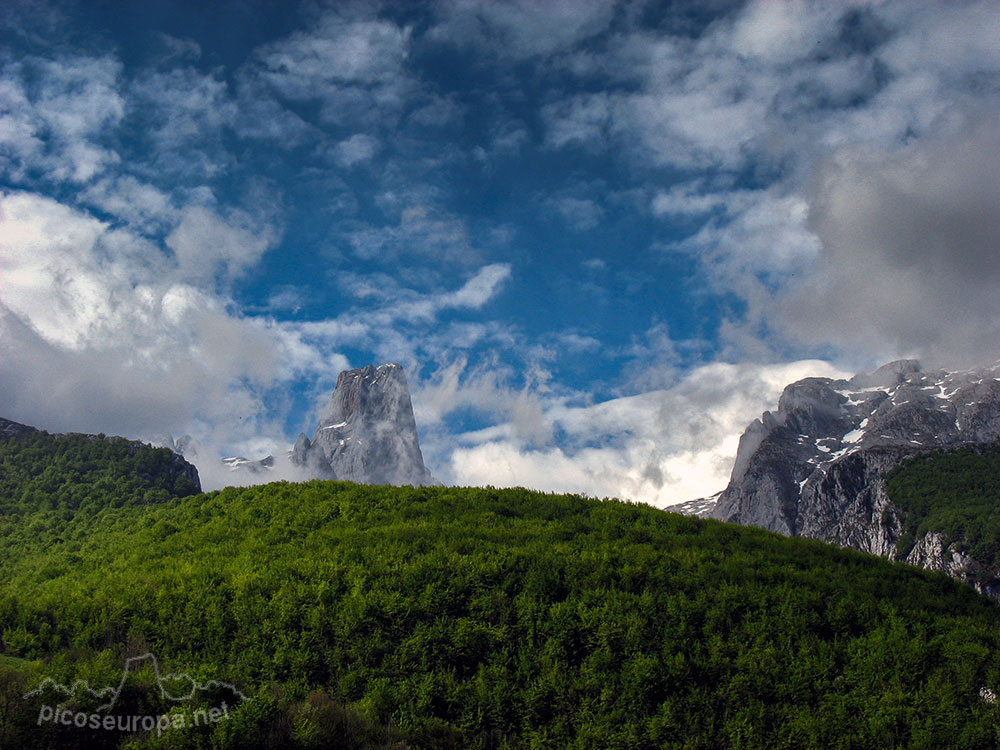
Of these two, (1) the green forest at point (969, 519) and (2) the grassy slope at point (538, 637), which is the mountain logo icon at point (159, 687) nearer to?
(2) the grassy slope at point (538, 637)

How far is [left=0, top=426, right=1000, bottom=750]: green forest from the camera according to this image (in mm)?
28703

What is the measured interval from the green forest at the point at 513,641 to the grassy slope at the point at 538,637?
0.10 meters

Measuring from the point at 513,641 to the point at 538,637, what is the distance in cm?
126

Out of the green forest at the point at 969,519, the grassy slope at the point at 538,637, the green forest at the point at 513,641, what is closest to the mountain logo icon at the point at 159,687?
the green forest at the point at 513,641

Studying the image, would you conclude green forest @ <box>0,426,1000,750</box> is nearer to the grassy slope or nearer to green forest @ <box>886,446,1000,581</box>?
the grassy slope

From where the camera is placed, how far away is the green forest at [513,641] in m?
28.7

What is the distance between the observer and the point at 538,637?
35438 millimetres

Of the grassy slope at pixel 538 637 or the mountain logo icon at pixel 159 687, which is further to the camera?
the grassy slope at pixel 538 637

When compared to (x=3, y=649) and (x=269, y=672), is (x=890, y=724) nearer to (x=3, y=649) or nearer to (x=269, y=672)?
(x=269, y=672)

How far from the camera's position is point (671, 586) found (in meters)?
37.7

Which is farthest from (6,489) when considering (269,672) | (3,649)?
(269,672)

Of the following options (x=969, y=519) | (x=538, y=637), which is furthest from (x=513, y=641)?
(x=969, y=519)

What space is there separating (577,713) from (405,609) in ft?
32.4

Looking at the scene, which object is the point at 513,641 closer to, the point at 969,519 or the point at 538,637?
the point at 538,637
